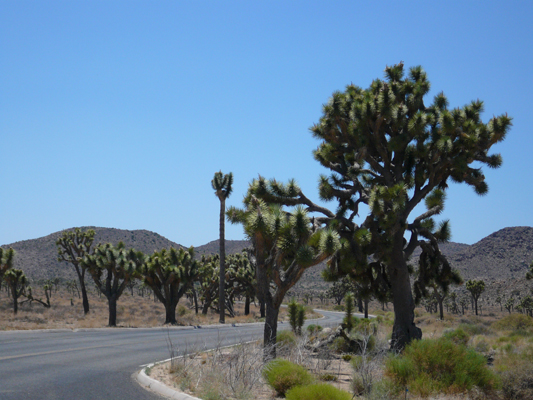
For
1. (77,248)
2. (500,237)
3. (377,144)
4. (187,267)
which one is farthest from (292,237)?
(500,237)

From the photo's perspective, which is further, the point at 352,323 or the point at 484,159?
the point at 352,323

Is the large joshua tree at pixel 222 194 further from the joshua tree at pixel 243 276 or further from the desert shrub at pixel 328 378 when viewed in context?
the desert shrub at pixel 328 378

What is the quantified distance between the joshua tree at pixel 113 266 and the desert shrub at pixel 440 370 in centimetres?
2552

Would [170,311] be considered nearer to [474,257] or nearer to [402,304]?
[402,304]

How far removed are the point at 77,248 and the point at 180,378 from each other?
107 ft

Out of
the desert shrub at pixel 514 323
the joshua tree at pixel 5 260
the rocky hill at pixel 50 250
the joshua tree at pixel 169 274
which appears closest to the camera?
the desert shrub at pixel 514 323

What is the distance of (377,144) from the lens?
611 inches

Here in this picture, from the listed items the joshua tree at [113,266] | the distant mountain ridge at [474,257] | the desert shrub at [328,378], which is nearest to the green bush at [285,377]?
the desert shrub at [328,378]

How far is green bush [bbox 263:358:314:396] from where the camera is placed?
26.3 feet

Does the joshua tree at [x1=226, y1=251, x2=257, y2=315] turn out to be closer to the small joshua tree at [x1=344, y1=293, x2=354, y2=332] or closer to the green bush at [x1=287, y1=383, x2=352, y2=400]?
the small joshua tree at [x1=344, y1=293, x2=354, y2=332]

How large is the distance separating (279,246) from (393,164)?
708 centimetres

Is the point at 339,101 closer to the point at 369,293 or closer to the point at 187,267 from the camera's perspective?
the point at 369,293

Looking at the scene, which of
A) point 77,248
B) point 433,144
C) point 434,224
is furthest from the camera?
point 77,248

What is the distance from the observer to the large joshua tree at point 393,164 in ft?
46.8
